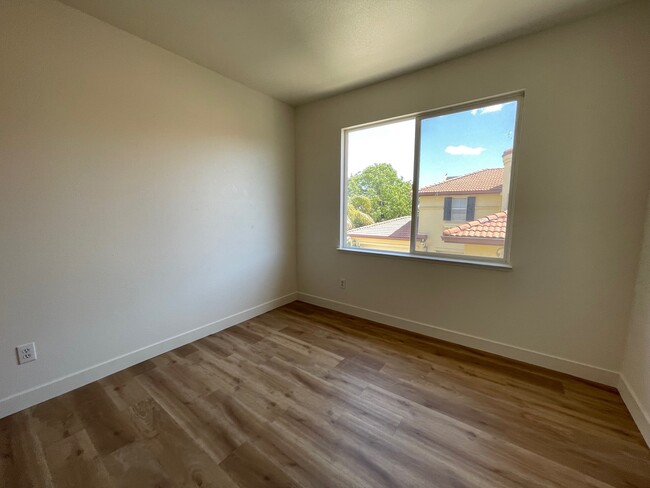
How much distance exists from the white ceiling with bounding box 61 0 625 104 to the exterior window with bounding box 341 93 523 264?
1.64ft

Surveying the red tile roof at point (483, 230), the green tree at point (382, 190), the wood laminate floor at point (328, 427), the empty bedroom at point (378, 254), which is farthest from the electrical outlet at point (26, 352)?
the red tile roof at point (483, 230)

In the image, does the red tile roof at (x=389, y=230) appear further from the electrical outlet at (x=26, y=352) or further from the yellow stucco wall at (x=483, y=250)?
the electrical outlet at (x=26, y=352)

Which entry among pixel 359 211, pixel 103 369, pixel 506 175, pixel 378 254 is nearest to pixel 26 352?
pixel 103 369

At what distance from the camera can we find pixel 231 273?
283 centimetres

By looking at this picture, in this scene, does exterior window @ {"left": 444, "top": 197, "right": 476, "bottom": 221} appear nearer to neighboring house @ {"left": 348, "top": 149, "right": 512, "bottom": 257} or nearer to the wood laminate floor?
neighboring house @ {"left": 348, "top": 149, "right": 512, "bottom": 257}

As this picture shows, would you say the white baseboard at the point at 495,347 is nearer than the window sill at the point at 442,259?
Yes

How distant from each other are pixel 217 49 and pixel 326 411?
9.11 ft

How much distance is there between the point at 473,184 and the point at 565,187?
602 mm

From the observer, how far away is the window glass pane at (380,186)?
8.79ft

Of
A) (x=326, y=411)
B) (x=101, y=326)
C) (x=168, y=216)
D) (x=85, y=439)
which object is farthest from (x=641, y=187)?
(x=101, y=326)

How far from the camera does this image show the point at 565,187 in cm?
190

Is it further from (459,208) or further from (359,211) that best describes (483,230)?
(359,211)

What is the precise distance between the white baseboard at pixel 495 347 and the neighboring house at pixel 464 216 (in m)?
0.75

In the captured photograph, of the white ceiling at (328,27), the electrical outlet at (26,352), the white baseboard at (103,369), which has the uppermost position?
the white ceiling at (328,27)
